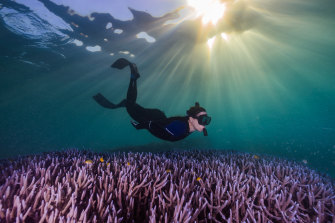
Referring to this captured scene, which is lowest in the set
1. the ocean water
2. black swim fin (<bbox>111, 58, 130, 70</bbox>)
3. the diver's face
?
the diver's face

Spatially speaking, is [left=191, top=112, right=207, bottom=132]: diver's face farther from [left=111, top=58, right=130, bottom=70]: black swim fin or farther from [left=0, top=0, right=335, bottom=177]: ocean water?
[left=111, top=58, right=130, bottom=70]: black swim fin

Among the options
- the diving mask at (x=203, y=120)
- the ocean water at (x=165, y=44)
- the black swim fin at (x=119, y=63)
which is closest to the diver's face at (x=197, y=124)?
the diving mask at (x=203, y=120)

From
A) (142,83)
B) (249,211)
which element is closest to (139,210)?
(249,211)

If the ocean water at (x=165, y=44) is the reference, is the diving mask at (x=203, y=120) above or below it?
below

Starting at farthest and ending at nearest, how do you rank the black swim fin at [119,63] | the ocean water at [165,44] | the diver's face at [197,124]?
the ocean water at [165,44] → the black swim fin at [119,63] → the diver's face at [197,124]

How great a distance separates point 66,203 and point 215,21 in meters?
16.8

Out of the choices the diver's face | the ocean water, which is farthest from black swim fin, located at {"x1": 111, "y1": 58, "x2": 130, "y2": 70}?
the diver's face

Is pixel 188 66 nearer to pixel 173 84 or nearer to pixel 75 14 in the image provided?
pixel 173 84

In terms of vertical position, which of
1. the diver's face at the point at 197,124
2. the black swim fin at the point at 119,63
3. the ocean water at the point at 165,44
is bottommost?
the diver's face at the point at 197,124

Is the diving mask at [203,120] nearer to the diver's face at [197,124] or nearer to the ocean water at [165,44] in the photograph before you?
the diver's face at [197,124]

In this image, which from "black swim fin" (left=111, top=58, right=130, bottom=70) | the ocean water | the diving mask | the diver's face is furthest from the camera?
the ocean water

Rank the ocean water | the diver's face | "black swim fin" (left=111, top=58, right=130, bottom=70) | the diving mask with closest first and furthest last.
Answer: the diving mask
the diver's face
"black swim fin" (left=111, top=58, right=130, bottom=70)
the ocean water

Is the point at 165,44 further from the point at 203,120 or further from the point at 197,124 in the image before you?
the point at 203,120

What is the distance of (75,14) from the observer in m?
13.6
